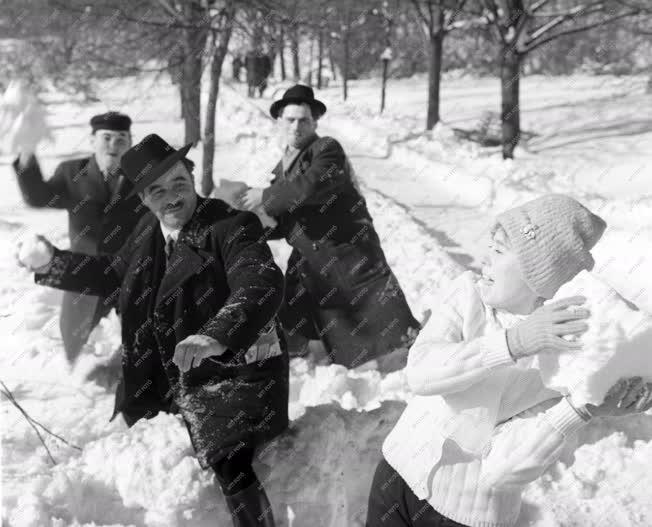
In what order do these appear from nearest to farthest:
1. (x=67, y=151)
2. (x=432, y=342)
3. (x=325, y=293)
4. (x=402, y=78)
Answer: (x=432, y=342), (x=325, y=293), (x=67, y=151), (x=402, y=78)

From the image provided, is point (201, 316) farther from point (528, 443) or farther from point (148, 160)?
point (528, 443)

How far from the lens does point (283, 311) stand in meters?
4.68

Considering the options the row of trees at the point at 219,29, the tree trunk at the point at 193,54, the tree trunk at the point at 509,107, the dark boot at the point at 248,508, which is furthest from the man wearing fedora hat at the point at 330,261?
the tree trunk at the point at 509,107

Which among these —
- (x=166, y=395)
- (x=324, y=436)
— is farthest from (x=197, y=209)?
(x=324, y=436)

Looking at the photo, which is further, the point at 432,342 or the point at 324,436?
A: the point at 324,436

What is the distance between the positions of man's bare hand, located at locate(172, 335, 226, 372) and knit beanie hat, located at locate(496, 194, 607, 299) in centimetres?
103

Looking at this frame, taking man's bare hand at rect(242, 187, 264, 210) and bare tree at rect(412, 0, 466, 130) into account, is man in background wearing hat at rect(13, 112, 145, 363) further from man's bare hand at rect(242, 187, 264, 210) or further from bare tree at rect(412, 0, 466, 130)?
bare tree at rect(412, 0, 466, 130)

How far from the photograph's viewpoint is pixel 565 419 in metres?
1.58

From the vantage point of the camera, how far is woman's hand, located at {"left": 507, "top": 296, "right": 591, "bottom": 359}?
4.75 ft

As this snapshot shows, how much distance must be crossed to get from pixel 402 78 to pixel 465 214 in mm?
21604

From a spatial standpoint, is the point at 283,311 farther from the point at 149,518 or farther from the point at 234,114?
A: the point at 234,114

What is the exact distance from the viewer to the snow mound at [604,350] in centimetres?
143

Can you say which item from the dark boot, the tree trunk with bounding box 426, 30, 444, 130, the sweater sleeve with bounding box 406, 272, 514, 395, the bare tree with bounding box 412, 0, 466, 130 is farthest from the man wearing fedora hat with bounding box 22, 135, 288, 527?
the tree trunk with bounding box 426, 30, 444, 130

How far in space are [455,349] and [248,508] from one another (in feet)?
4.09
